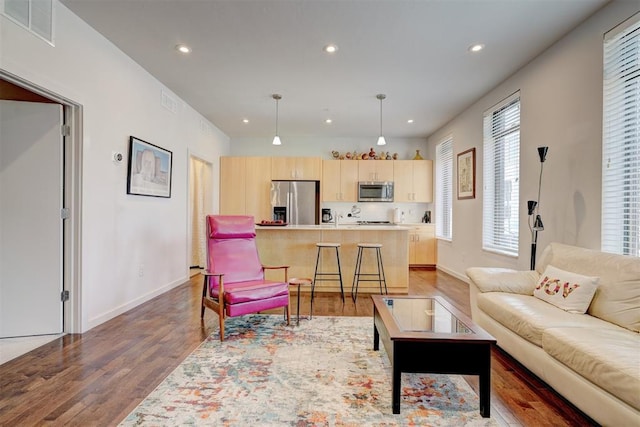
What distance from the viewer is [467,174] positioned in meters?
5.41

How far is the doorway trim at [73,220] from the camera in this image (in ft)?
9.95

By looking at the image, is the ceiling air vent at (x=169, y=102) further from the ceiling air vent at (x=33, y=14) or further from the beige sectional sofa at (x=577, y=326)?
the beige sectional sofa at (x=577, y=326)

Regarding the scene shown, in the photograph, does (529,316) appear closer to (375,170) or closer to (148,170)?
(148,170)

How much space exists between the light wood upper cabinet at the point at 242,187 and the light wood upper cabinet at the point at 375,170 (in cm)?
197

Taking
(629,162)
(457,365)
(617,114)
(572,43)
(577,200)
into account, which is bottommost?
(457,365)

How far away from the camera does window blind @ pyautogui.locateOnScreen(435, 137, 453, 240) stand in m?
6.36

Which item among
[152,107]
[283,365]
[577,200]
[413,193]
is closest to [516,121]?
[577,200]

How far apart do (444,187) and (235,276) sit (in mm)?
4768

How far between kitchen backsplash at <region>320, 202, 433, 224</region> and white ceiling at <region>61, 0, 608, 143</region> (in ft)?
8.76

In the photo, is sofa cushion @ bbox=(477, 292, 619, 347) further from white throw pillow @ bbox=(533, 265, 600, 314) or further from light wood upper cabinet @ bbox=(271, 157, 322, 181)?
light wood upper cabinet @ bbox=(271, 157, 322, 181)

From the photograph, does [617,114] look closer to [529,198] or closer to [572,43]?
[572,43]

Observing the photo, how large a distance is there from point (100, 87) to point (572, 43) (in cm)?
454

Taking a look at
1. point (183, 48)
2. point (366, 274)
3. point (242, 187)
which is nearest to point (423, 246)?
point (366, 274)

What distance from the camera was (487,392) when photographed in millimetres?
1866
